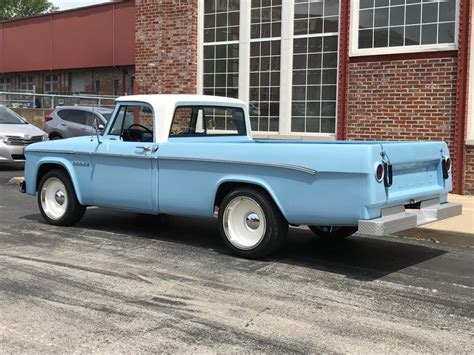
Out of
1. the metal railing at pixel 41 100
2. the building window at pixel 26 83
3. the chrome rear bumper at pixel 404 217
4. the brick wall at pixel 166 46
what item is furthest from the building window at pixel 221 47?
the building window at pixel 26 83

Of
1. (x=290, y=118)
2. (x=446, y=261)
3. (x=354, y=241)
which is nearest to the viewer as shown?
(x=446, y=261)

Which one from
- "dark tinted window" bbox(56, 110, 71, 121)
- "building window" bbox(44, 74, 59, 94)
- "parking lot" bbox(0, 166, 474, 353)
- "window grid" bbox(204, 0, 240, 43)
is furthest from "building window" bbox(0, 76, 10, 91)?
"parking lot" bbox(0, 166, 474, 353)

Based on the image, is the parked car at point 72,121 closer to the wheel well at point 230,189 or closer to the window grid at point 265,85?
the window grid at point 265,85

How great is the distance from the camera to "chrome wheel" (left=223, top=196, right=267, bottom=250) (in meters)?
6.16

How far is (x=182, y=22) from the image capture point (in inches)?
528

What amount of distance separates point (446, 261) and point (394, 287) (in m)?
1.38

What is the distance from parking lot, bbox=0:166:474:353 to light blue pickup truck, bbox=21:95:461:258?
0.48m

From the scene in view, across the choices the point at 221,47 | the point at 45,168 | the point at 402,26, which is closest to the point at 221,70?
the point at 221,47

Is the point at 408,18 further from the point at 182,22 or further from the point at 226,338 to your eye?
the point at 226,338

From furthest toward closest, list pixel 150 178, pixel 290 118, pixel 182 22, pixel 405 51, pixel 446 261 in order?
pixel 182 22
pixel 290 118
pixel 405 51
pixel 150 178
pixel 446 261

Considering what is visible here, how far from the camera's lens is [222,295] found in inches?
199

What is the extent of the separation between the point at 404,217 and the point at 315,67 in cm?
680

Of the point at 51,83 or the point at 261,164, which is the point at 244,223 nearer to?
the point at 261,164

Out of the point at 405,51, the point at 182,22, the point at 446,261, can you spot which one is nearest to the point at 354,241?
the point at 446,261
